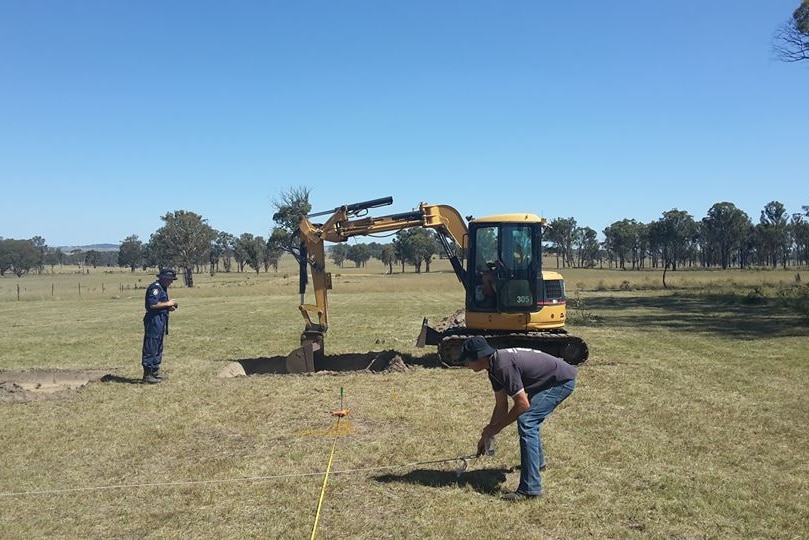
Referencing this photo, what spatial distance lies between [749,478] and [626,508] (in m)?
1.65

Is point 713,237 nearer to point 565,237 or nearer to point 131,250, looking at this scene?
point 565,237

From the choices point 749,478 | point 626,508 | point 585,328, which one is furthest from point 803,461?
point 585,328

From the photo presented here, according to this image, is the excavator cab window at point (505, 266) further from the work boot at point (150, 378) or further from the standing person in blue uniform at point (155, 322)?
the work boot at point (150, 378)

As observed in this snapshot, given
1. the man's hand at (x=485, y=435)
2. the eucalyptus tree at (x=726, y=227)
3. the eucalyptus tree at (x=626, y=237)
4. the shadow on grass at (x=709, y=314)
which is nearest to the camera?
the man's hand at (x=485, y=435)

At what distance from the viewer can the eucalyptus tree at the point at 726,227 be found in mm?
99188

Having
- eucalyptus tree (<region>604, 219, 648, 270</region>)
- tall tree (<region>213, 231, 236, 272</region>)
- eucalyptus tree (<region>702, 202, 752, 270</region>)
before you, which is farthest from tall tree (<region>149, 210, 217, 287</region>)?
eucalyptus tree (<region>702, 202, 752, 270</region>)

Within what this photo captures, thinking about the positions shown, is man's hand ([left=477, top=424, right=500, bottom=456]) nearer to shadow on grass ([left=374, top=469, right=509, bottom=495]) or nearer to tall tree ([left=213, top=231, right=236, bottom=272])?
shadow on grass ([left=374, top=469, right=509, bottom=495])

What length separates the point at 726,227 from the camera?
100375 millimetres

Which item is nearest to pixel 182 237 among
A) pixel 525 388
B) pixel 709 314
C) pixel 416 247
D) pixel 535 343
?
pixel 416 247

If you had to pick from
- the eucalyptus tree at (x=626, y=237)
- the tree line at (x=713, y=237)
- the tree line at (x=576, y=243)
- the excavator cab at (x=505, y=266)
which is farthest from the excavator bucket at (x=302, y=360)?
the eucalyptus tree at (x=626, y=237)

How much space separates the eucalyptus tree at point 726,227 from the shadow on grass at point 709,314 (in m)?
74.8

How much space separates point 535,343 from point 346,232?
470cm

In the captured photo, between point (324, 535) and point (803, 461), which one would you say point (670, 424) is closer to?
point (803, 461)

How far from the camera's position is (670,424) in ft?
27.8
